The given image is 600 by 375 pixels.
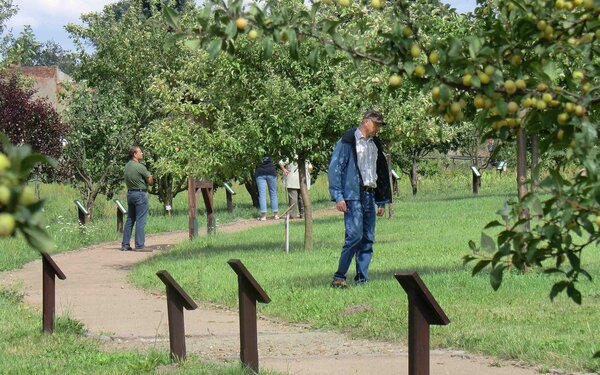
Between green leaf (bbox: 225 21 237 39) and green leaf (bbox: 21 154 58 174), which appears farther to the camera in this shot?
green leaf (bbox: 225 21 237 39)

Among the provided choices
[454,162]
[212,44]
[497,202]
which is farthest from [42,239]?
[454,162]

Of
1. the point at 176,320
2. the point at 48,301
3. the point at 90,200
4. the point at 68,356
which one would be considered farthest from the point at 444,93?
the point at 90,200

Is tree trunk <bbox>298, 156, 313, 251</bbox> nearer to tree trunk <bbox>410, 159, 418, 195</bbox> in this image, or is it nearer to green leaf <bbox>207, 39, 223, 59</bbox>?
green leaf <bbox>207, 39, 223, 59</bbox>

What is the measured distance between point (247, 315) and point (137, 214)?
43.8 ft

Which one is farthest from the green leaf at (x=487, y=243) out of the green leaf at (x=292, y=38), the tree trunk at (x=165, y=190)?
the tree trunk at (x=165, y=190)

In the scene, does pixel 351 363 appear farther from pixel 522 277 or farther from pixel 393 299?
pixel 522 277

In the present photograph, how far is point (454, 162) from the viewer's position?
45219mm

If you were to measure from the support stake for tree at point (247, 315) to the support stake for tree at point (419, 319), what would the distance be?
1919mm

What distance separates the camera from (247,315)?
7.66 m

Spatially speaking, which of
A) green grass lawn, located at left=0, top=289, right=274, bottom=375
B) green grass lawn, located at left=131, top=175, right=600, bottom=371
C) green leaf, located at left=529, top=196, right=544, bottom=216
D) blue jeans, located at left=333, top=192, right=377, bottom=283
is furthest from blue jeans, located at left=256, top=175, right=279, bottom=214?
green leaf, located at left=529, top=196, right=544, bottom=216

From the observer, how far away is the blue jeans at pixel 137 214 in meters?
20.7

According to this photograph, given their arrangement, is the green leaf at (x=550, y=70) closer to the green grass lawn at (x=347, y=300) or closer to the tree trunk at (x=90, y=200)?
the green grass lawn at (x=347, y=300)

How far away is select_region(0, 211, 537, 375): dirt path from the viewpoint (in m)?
8.30

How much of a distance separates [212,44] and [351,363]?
4.83 m
